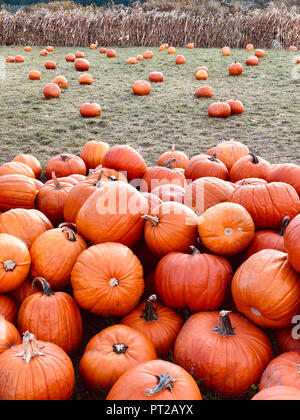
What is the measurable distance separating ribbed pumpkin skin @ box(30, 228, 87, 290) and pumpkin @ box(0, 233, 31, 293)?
7cm

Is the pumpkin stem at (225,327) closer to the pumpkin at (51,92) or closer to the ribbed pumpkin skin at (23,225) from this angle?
the ribbed pumpkin skin at (23,225)

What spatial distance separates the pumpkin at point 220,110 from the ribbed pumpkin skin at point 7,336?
6233 millimetres

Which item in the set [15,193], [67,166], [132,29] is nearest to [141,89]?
[67,166]

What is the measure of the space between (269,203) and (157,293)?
918 millimetres

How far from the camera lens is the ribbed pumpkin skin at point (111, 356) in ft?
6.90

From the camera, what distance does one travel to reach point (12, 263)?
7.93ft

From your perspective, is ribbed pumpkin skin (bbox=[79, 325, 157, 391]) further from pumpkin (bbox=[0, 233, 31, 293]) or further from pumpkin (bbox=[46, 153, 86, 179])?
pumpkin (bbox=[46, 153, 86, 179])

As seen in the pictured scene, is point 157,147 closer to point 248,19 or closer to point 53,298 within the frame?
point 53,298

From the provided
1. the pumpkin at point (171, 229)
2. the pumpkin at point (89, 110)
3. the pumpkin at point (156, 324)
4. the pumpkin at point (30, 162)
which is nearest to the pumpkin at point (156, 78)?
the pumpkin at point (89, 110)

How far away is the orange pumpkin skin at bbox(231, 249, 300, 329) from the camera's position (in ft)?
7.00

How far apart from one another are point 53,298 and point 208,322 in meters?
0.90

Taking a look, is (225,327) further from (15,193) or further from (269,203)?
(15,193)
